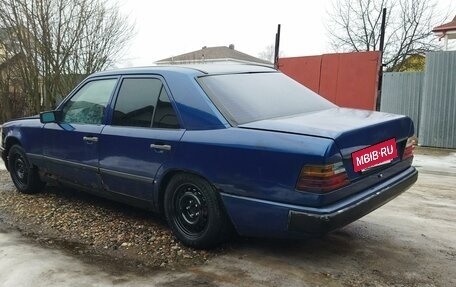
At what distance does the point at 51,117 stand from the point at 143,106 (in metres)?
1.53

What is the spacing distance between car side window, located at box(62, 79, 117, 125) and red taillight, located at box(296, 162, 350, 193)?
2.37m

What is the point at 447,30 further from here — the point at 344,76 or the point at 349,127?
the point at 349,127

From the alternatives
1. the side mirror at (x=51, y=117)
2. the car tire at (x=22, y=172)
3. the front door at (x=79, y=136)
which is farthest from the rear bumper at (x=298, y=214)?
the car tire at (x=22, y=172)

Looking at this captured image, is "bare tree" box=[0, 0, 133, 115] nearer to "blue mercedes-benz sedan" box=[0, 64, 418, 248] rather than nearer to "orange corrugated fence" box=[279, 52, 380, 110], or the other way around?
"orange corrugated fence" box=[279, 52, 380, 110]

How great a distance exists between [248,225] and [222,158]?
1.75ft

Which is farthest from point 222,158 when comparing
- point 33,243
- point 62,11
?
point 62,11

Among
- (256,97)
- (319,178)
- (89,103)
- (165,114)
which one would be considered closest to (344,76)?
(89,103)

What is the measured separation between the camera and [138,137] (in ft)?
13.5

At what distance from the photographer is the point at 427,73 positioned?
36.6 feet

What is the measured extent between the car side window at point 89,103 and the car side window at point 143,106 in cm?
25

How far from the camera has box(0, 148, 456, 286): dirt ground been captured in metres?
3.31

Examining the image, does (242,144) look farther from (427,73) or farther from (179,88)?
(427,73)

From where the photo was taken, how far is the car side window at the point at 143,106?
4020 millimetres

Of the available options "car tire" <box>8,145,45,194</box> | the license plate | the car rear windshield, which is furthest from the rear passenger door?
"car tire" <box>8,145,45,194</box>
